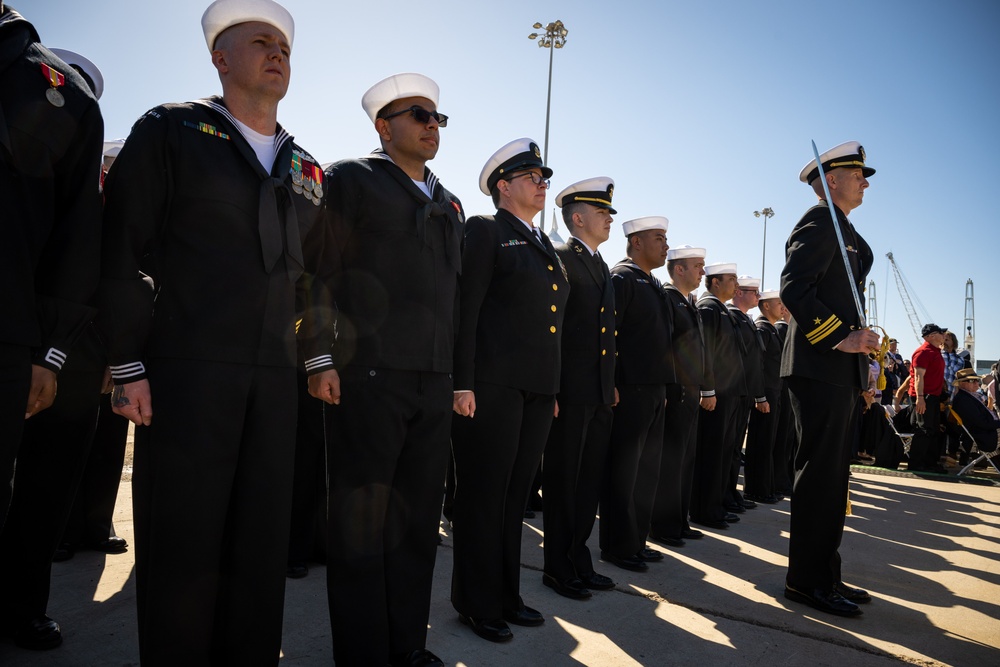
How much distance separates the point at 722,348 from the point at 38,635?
6084mm

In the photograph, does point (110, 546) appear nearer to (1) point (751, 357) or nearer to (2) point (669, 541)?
(2) point (669, 541)

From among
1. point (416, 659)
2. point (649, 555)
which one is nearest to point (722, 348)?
point (649, 555)

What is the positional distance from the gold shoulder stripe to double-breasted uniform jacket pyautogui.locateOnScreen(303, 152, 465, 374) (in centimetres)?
230

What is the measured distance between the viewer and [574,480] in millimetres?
4492

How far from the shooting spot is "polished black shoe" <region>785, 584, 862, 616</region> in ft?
13.3

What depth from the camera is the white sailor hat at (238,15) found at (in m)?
2.68

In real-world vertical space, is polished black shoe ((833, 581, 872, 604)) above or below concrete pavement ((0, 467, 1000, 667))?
above

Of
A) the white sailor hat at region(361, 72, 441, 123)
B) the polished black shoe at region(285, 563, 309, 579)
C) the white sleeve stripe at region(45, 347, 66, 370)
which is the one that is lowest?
the polished black shoe at region(285, 563, 309, 579)

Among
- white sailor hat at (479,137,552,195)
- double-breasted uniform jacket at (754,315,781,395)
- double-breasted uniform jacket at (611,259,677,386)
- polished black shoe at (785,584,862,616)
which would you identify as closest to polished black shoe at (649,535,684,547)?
double-breasted uniform jacket at (611,259,677,386)

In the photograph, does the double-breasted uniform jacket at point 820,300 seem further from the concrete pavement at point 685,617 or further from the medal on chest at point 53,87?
the medal on chest at point 53,87

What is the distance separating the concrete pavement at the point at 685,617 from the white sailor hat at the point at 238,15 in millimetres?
2542

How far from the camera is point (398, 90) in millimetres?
3379

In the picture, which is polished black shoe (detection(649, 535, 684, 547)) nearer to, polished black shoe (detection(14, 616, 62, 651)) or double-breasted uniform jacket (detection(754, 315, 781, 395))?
double-breasted uniform jacket (detection(754, 315, 781, 395))

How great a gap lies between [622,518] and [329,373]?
9.45 feet
